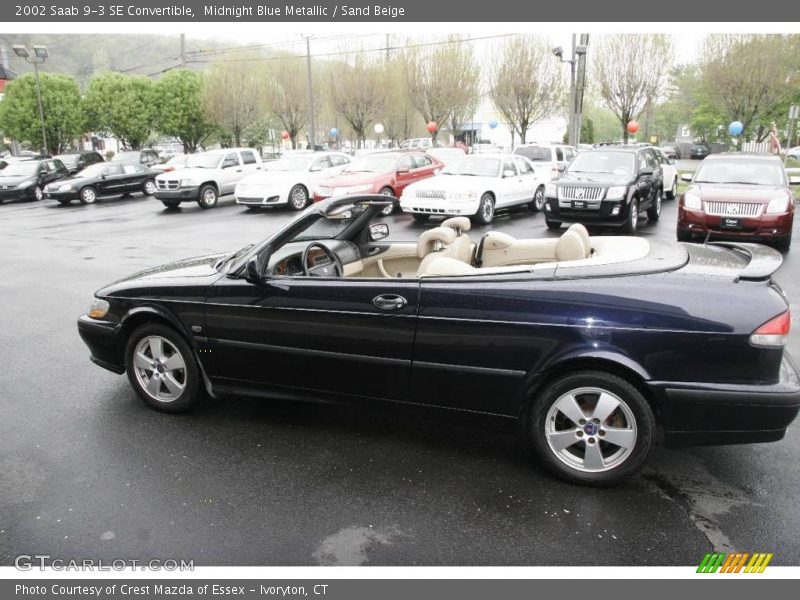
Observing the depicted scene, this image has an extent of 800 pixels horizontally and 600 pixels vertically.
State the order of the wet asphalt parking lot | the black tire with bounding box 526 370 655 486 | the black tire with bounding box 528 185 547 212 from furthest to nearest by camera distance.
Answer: the black tire with bounding box 528 185 547 212
the black tire with bounding box 526 370 655 486
the wet asphalt parking lot

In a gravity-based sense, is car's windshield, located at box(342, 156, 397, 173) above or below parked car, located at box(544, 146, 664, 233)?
above

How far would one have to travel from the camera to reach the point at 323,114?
5844 cm

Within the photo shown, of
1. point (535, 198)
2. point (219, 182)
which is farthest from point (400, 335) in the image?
point (219, 182)

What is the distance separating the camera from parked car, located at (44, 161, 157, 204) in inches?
871

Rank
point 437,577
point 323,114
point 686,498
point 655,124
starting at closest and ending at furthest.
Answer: point 437,577, point 686,498, point 323,114, point 655,124

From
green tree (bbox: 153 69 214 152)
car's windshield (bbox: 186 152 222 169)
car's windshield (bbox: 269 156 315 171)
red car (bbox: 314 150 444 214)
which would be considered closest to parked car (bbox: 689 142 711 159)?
green tree (bbox: 153 69 214 152)

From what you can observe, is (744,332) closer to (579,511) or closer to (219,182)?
(579,511)

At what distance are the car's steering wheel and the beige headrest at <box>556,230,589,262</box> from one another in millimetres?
1503

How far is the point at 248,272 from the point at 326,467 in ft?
4.18

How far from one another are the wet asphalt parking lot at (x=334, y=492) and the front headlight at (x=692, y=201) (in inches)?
287

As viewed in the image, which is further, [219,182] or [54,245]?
[219,182]

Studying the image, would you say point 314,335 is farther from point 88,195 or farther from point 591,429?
point 88,195

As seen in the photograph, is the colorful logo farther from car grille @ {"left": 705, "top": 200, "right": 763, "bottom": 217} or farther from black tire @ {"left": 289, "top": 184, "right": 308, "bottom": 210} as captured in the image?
black tire @ {"left": 289, "top": 184, "right": 308, "bottom": 210}

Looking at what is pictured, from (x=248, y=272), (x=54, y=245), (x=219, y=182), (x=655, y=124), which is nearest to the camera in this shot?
(x=248, y=272)
